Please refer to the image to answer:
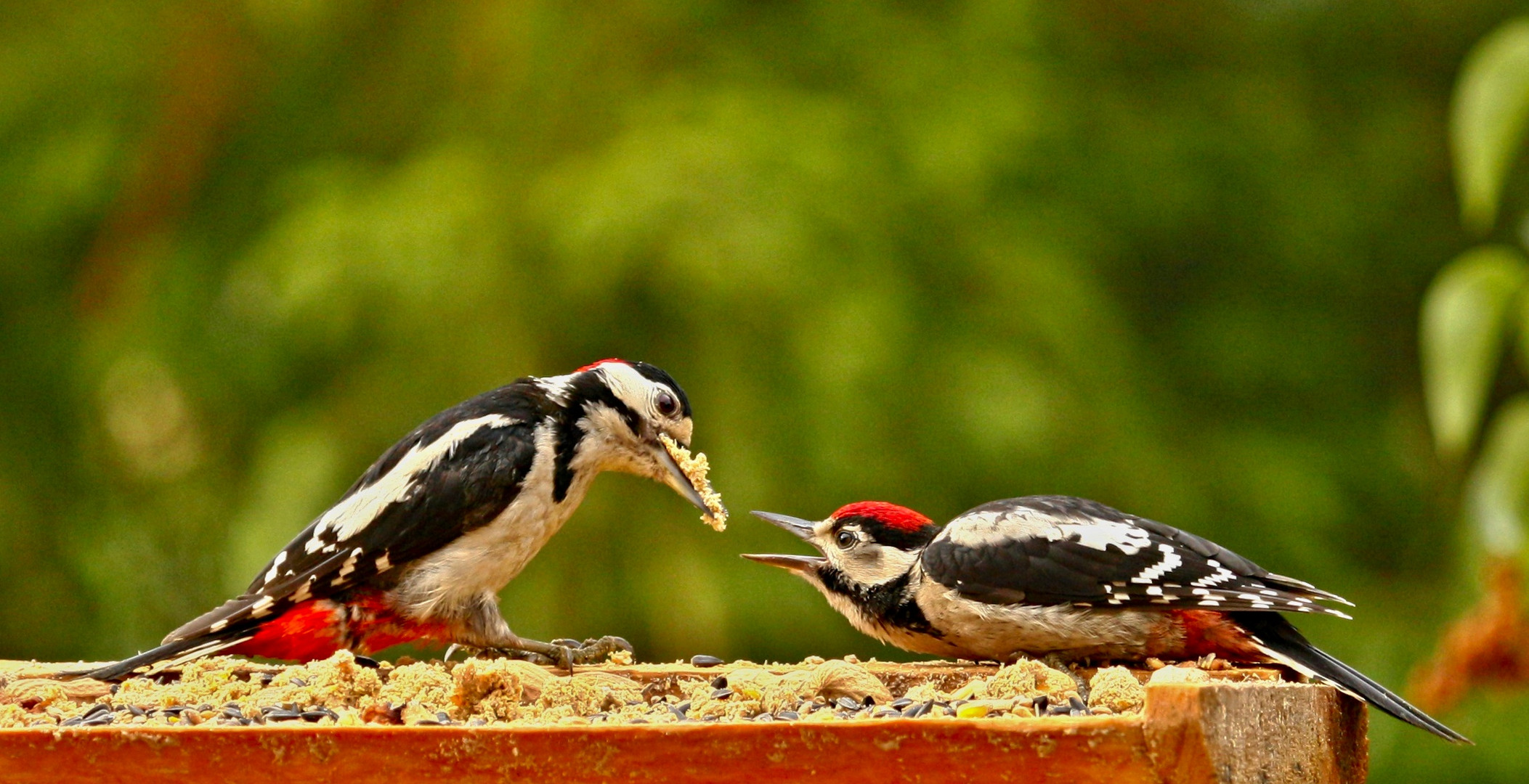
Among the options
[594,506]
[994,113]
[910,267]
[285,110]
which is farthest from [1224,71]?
[285,110]

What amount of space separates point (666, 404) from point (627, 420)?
3.6 inches

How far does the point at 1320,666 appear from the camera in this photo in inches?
97.0

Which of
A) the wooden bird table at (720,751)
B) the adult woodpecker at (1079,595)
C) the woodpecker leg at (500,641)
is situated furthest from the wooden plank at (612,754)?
the woodpecker leg at (500,641)

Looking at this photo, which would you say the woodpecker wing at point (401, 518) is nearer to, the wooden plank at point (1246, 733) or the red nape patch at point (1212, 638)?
the red nape patch at point (1212, 638)

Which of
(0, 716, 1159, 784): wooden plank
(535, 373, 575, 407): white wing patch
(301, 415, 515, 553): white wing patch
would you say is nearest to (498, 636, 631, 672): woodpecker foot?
(301, 415, 515, 553): white wing patch

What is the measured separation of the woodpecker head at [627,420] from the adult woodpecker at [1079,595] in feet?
1.78

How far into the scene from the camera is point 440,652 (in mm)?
4363

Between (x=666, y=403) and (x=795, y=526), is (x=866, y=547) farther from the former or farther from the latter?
(x=666, y=403)

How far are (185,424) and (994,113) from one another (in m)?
3.33

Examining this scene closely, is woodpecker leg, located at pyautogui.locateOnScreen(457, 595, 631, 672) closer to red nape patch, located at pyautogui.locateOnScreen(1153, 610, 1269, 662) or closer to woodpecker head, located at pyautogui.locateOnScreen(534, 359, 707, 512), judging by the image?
woodpecker head, located at pyautogui.locateOnScreen(534, 359, 707, 512)

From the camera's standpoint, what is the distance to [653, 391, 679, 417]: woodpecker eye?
3240 mm

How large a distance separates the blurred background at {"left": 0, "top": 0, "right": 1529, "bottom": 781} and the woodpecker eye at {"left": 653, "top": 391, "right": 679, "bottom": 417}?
1.99m

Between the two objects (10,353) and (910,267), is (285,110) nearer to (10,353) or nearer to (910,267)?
(10,353)

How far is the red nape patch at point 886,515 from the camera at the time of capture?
3143 millimetres
